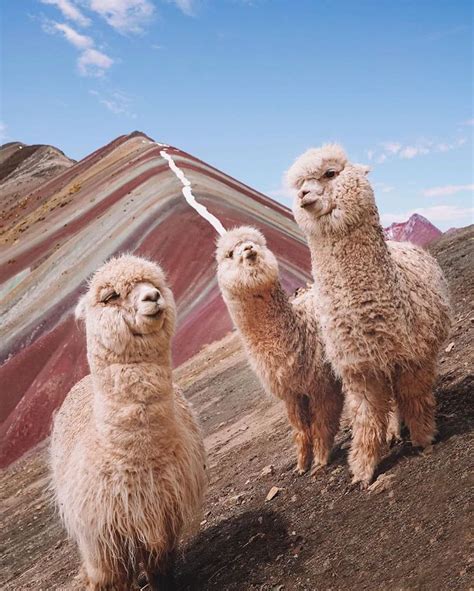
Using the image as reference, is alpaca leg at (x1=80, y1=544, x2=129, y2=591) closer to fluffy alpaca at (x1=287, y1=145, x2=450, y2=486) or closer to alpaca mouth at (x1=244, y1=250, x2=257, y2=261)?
fluffy alpaca at (x1=287, y1=145, x2=450, y2=486)

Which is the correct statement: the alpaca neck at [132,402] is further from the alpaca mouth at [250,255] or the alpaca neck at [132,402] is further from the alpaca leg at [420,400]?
the alpaca leg at [420,400]

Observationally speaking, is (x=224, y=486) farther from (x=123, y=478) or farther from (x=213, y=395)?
(x=213, y=395)

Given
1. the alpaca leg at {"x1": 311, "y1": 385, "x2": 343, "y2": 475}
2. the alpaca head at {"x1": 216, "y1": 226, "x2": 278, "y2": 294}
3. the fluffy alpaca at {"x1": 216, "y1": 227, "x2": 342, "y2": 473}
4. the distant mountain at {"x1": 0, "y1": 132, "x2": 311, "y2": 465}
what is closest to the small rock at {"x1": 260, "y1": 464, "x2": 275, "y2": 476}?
the fluffy alpaca at {"x1": 216, "y1": 227, "x2": 342, "y2": 473}

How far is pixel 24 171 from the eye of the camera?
2496 inches

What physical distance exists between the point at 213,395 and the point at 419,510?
7.90m

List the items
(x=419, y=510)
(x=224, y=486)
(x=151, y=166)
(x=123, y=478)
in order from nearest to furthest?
(x=419, y=510) → (x=123, y=478) → (x=224, y=486) → (x=151, y=166)

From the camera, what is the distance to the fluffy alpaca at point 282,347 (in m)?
5.48

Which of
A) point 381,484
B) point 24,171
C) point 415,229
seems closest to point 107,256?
point 415,229

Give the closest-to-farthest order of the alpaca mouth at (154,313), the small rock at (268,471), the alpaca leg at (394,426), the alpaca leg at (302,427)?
1. the alpaca mouth at (154,313)
2. the alpaca leg at (394,426)
3. the alpaca leg at (302,427)
4. the small rock at (268,471)

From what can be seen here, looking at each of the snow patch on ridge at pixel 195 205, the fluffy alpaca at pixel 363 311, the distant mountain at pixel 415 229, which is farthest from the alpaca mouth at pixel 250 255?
the distant mountain at pixel 415 229

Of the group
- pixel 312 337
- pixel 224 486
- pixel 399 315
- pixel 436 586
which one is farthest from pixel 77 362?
pixel 436 586

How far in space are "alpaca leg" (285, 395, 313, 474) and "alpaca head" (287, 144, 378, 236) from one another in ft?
5.42

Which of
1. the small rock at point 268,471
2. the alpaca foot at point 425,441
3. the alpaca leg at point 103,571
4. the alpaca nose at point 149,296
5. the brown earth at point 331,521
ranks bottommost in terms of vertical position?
the brown earth at point 331,521

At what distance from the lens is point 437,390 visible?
576 cm
